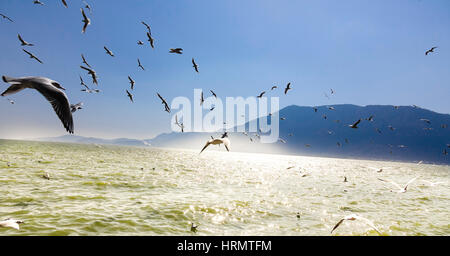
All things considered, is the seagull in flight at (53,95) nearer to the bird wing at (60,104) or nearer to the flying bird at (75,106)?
the bird wing at (60,104)

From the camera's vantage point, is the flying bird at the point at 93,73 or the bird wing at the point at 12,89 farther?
the flying bird at the point at 93,73

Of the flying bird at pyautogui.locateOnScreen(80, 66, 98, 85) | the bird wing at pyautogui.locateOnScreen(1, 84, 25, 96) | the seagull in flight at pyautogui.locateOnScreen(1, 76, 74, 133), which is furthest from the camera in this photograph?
the flying bird at pyautogui.locateOnScreen(80, 66, 98, 85)

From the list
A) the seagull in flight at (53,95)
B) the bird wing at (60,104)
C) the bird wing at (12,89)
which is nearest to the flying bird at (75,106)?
the bird wing at (12,89)

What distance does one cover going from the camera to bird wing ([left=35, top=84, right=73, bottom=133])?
6.37 m

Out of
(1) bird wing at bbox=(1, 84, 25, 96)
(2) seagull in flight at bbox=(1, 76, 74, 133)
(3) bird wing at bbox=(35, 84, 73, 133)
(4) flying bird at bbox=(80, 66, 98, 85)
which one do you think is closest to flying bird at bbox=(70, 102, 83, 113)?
(1) bird wing at bbox=(1, 84, 25, 96)

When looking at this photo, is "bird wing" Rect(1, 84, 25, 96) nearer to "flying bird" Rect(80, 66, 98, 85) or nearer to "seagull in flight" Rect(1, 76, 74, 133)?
"seagull in flight" Rect(1, 76, 74, 133)

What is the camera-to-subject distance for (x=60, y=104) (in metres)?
6.47

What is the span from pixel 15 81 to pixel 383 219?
15.8 meters

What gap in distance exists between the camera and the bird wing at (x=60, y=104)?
6.37 meters

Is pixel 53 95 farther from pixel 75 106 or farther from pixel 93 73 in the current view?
pixel 93 73

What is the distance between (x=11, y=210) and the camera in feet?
32.2
